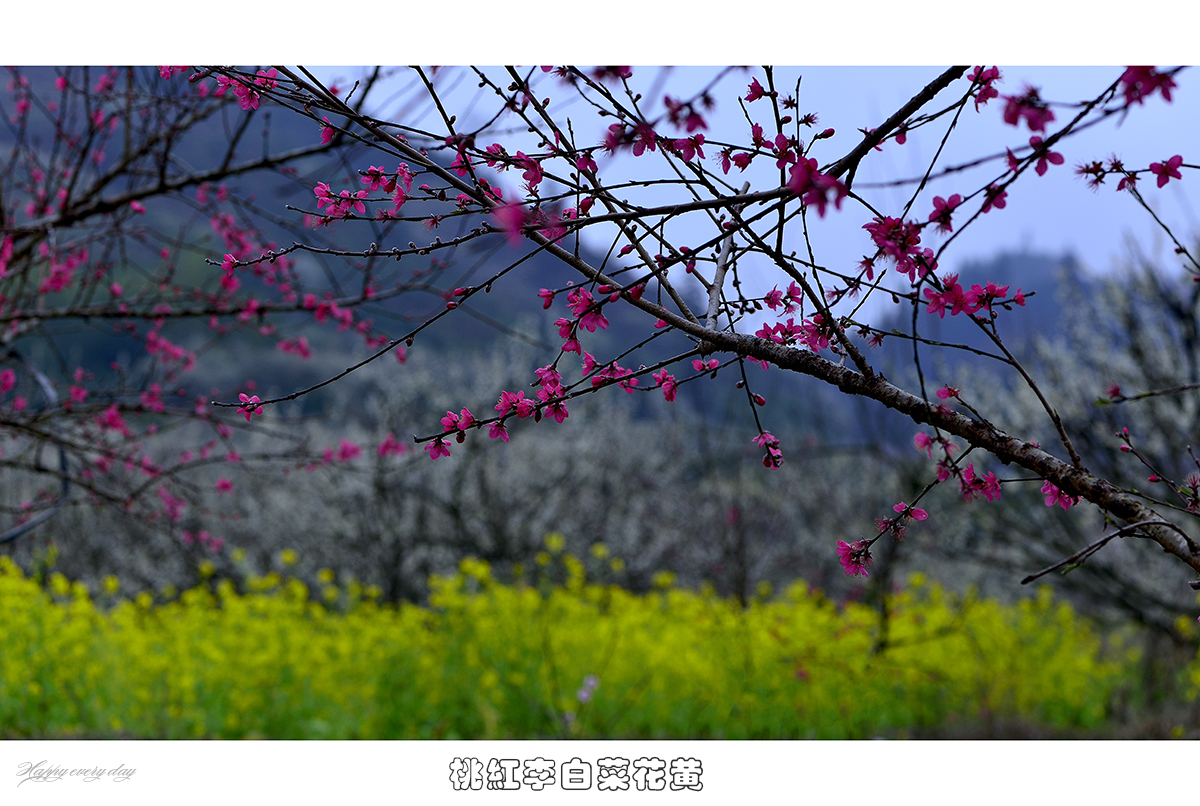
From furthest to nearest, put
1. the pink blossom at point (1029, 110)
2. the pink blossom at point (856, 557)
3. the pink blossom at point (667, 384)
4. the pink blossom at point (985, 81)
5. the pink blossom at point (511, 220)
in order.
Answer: the pink blossom at point (667, 384) → the pink blossom at point (856, 557) → the pink blossom at point (985, 81) → the pink blossom at point (511, 220) → the pink blossom at point (1029, 110)

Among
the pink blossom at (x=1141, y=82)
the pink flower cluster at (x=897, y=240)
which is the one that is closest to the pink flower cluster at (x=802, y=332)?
the pink flower cluster at (x=897, y=240)

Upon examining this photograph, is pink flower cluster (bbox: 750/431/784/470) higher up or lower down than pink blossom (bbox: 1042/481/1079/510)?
higher up

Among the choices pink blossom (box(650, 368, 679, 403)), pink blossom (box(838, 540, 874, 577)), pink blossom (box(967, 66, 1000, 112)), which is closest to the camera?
pink blossom (box(967, 66, 1000, 112))

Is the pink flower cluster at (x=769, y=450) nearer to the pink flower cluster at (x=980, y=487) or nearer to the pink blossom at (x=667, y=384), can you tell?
the pink blossom at (x=667, y=384)

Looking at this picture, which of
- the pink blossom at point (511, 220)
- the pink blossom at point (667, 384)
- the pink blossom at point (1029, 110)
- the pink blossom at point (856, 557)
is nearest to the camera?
the pink blossom at point (1029, 110)

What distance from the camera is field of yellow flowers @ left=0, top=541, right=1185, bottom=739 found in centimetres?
364

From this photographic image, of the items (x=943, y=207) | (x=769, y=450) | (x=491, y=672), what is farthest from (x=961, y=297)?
(x=491, y=672)

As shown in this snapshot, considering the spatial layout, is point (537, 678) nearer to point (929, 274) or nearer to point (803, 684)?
point (803, 684)

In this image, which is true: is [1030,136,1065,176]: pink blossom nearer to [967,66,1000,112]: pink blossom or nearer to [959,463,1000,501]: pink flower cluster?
[967,66,1000,112]: pink blossom

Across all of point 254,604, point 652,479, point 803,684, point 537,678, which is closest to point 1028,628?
point 803,684

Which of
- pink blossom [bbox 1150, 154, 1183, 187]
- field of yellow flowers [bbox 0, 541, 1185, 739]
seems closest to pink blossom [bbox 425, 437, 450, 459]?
pink blossom [bbox 1150, 154, 1183, 187]

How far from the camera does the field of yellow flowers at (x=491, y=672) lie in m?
3.64

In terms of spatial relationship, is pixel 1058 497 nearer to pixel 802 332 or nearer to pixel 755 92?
pixel 802 332

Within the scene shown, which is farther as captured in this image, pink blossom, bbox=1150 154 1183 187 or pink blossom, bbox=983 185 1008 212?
pink blossom, bbox=1150 154 1183 187
